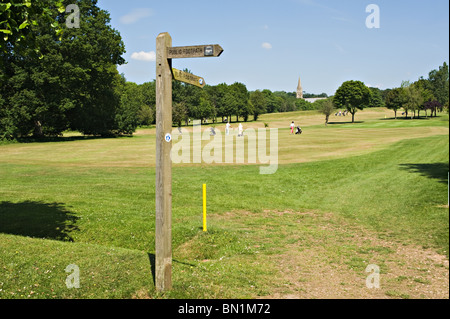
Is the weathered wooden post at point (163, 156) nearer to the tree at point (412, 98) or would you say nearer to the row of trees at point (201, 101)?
the row of trees at point (201, 101)

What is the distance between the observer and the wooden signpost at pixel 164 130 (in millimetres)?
6547

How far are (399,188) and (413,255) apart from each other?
9.09 meters

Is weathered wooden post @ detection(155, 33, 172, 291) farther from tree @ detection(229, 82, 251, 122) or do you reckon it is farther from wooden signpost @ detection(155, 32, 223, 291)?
tree @ detection(229, 82, 251, 122)

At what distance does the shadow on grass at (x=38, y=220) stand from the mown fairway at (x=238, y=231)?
51 millimetres

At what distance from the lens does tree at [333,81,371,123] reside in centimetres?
10512

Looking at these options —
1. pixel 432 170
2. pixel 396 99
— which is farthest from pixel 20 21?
pixel 396 99

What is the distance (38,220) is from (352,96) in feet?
336

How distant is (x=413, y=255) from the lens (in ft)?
31.6

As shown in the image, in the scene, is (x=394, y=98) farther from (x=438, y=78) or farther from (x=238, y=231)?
(x=238, y=231)

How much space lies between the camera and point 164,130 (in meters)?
6.65

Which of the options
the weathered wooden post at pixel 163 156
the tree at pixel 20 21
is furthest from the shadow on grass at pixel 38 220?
the weathered wooden post at pixel 163 156

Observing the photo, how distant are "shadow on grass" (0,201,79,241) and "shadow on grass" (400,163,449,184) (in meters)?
15.6
